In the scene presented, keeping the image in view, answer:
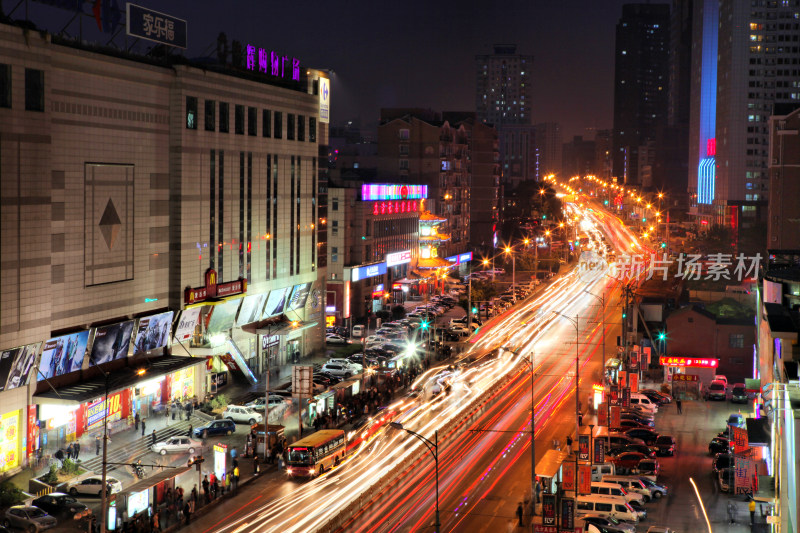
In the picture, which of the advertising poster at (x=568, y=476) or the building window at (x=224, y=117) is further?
the building window at (x=224, y=117)

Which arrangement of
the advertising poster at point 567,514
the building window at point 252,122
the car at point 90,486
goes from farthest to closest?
the building window at point 252,122
the car at point 90,486
the advertising poster at point 567,514

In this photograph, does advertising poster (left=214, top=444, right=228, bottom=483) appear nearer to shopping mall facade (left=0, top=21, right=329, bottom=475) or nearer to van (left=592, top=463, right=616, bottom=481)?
shopping mall facade (left=0, top=21, right=329, bottom=475)

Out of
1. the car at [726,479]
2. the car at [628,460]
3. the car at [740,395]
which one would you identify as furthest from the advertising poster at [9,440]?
the car at [740,395]

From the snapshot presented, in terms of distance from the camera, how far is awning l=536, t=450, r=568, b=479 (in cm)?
3581

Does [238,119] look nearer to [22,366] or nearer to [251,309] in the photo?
[251,309]

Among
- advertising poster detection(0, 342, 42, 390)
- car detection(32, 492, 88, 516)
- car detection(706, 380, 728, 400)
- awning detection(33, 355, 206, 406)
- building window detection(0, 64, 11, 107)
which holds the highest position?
building window detection(0, 64, 11, 107)

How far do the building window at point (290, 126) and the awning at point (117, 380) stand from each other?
16920mm

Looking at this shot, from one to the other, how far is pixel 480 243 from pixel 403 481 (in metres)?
95.3

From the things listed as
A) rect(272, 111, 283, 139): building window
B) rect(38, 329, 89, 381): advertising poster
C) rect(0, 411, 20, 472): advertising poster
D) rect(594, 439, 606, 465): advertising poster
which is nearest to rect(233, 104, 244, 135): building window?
rect(272, 111, 283, 139): building window

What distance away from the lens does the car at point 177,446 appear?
1734 inches

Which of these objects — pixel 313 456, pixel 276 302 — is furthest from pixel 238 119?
pixel 313 456

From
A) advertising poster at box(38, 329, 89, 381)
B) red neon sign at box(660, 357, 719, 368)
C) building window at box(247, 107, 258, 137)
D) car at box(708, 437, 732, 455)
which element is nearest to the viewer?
advertising poster at box(38, 329, 89, 381)

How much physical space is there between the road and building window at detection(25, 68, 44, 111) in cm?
1810

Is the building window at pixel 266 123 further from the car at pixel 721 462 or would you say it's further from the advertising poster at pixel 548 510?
the advertising poster at pixel 548 510
